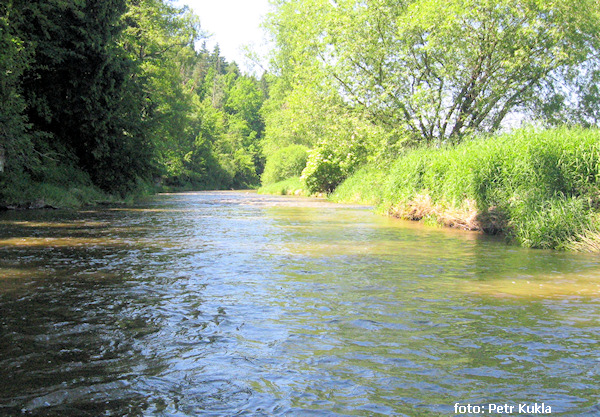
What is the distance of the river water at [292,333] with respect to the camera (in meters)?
3.23

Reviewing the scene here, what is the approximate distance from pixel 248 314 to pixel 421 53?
1893 cm

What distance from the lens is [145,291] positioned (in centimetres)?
607

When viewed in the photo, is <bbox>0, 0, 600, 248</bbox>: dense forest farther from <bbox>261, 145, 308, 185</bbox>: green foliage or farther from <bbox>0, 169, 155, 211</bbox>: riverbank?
<bbox>261, 145, 308, 185</bbox>: green foliage

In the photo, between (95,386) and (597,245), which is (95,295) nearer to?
(95,386)

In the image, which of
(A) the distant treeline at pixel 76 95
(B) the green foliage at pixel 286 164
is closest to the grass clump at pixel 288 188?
(B) the green foliage at pixel 286 164

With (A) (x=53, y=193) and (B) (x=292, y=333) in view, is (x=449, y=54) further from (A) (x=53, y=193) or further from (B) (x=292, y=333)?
(B) (x=292, y=333)

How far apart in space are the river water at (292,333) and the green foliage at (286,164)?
118 ft

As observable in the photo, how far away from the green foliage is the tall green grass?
29.4 meters

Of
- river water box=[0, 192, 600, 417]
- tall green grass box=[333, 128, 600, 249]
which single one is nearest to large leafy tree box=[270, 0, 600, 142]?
tall green grass box=[333, 128, 600, 249]

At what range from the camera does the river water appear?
323cm

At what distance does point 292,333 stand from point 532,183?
28.8 ft

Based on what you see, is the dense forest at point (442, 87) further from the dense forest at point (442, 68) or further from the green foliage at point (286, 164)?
the green foliage at point (286, 164)

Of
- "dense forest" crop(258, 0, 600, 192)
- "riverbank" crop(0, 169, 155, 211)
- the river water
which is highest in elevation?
"dense forest" crop(258, 0, 600, 192)

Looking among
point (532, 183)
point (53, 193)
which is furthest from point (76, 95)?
point (532, 183)
